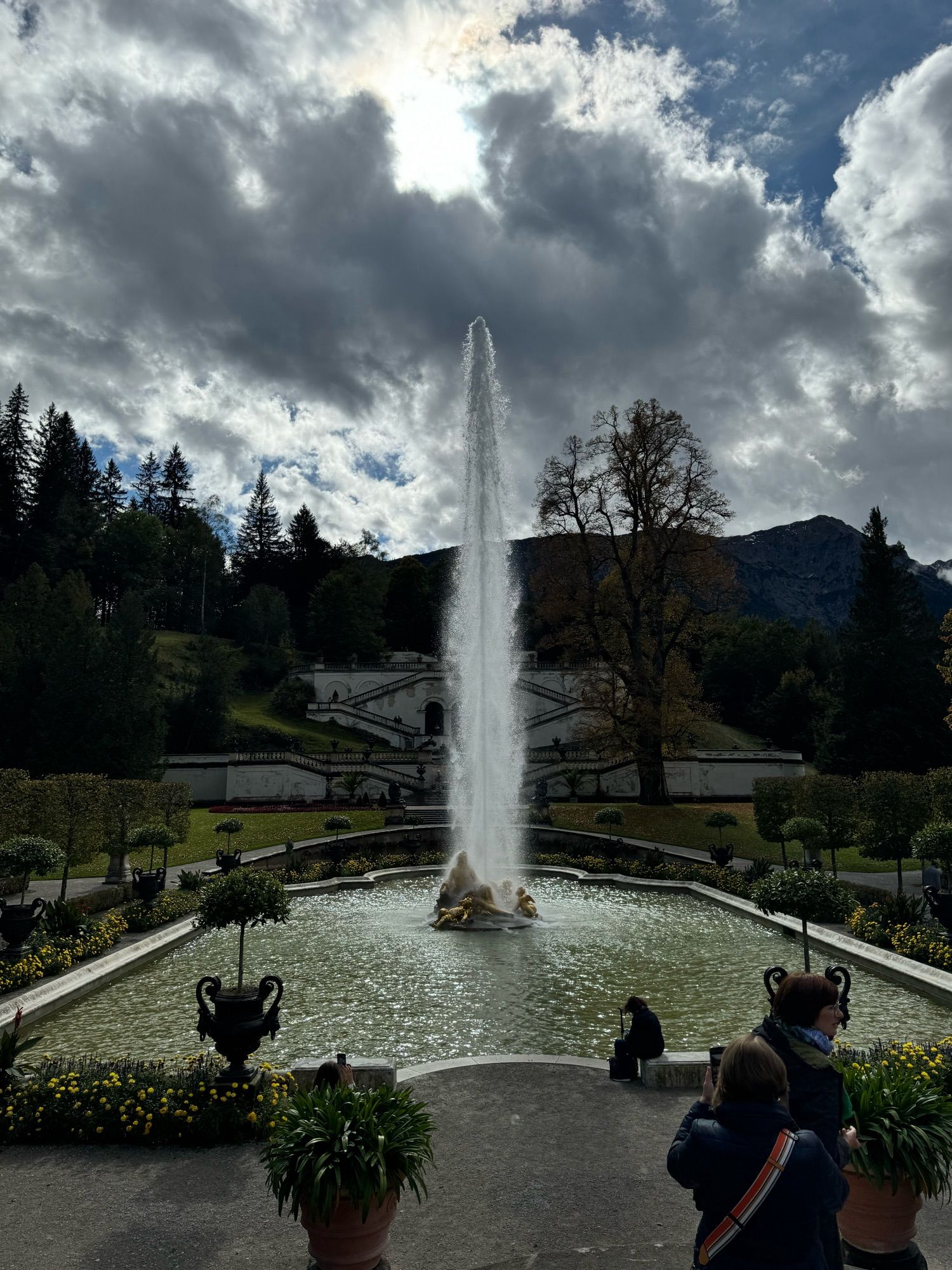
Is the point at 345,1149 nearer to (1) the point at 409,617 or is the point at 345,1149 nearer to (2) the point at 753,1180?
(2) the point at 753,1180

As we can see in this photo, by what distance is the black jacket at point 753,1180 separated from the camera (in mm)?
3244

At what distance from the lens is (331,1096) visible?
5559mm

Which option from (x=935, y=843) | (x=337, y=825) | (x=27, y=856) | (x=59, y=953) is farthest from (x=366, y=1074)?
(x=337, y=825)

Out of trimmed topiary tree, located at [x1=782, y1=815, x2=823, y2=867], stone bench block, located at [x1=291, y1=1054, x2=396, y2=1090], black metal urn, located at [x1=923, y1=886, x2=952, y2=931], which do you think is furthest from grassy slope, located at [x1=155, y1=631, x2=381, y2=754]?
stone bench block, located at [x1=291, y1=1054, x2=396, y2=1090]

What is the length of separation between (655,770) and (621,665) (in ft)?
18.0

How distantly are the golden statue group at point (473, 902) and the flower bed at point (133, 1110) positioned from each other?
10829mm

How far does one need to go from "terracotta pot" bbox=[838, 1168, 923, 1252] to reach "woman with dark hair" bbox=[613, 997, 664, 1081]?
390 cm

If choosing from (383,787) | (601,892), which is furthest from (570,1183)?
(383,787)

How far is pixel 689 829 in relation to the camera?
116 feet

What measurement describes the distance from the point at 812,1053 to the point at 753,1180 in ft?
3.47

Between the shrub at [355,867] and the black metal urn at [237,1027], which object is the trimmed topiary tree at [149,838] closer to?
the shrub at [355,867]

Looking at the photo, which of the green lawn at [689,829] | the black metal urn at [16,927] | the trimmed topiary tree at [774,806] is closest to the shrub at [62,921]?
the black metal urn at [16,927]

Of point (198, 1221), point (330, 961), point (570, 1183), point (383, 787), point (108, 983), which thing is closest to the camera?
point (198, 1221)

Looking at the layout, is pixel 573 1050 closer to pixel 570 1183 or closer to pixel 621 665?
pixel 570 1183
